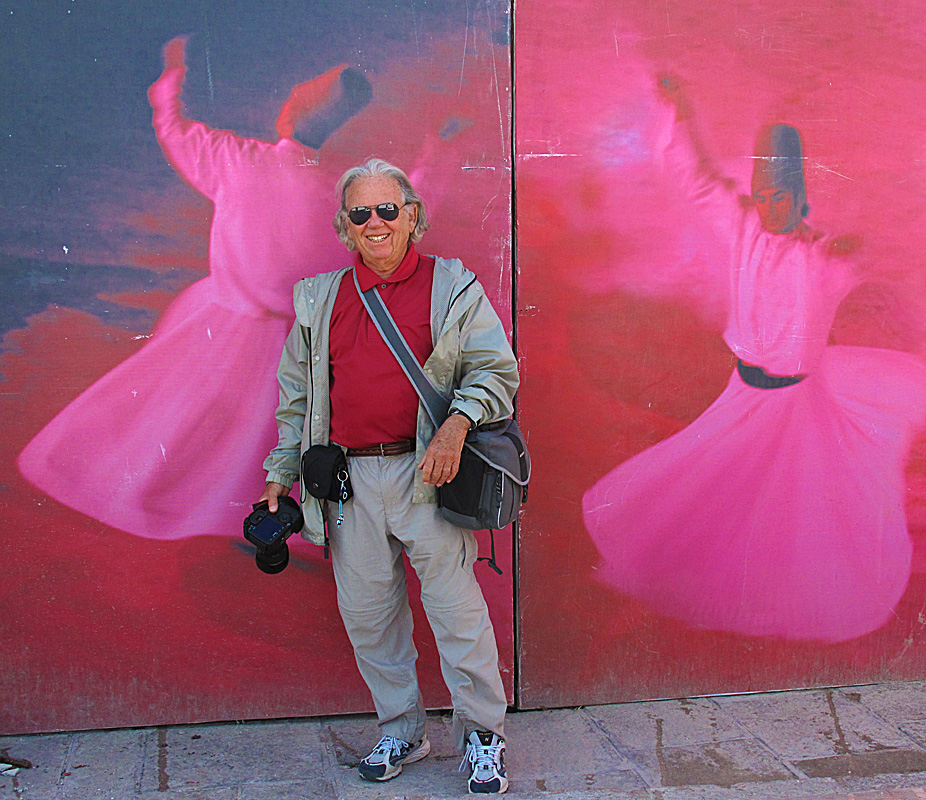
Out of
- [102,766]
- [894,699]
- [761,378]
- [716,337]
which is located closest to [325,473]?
[102,766]

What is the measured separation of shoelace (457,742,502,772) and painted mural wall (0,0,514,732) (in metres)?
0.76

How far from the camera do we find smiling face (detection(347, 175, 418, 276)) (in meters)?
2.61

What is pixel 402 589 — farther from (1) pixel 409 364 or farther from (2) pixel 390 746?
(1) pixel 409 364

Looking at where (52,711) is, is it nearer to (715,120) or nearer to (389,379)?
(389,379)

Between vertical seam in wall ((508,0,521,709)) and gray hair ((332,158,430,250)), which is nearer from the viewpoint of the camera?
gray hair ((332,158,430,250))

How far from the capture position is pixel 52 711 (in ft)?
10.1

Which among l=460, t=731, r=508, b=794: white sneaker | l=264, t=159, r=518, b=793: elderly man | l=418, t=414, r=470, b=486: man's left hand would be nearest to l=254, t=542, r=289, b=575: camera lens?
l=264, t=159, r=518, b=793: elderly man

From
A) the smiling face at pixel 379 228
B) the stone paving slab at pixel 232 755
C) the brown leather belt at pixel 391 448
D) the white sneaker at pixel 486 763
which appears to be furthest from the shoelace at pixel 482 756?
the smiling face at pixel 379 228

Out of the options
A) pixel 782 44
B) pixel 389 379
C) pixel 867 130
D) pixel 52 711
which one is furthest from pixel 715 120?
pixel 52 711

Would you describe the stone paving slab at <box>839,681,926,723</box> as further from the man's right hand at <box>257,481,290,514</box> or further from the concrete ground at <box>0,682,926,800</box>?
the man's right hand at <box>257,481,290,514</box>

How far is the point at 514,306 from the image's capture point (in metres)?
3.14

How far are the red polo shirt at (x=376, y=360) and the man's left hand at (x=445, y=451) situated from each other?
0.16 m

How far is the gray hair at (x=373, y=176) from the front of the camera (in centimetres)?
266

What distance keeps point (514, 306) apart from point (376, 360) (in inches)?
27.6
